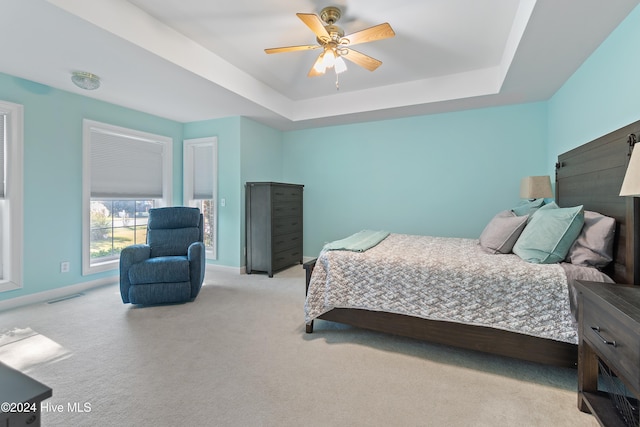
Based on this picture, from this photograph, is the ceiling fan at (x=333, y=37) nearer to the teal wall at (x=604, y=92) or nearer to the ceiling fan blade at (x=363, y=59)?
the ceiling fan blade at (x=363, y=59)

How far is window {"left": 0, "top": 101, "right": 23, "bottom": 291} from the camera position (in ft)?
9.88

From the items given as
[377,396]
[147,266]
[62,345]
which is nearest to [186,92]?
[147,266]

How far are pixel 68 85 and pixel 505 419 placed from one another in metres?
4.86

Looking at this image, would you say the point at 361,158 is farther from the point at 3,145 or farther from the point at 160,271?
the point at 3,145

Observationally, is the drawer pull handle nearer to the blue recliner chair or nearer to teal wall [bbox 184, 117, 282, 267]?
the blue recliner chair

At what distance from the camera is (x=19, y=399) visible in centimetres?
66

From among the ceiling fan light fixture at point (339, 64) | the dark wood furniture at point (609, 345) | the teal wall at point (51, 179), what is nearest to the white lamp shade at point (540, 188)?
the dark wood furniture at point (609, 345)

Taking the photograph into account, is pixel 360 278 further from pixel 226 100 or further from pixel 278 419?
pixel 226 100

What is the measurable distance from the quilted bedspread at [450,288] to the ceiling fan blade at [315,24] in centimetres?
178

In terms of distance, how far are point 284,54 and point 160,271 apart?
8.60 ft

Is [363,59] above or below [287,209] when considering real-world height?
above

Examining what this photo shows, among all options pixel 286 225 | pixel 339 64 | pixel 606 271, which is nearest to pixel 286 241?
pixel 286 225

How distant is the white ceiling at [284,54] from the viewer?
7.04 ft

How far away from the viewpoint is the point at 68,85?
10.8 ft
